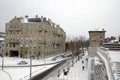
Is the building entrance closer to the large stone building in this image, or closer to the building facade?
the large stone building

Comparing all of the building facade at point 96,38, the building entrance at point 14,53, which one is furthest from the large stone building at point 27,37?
the building facade at point 96,38

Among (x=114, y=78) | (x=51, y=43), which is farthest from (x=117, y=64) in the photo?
(x=51, y=43)

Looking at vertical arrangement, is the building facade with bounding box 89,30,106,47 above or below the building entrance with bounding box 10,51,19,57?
above

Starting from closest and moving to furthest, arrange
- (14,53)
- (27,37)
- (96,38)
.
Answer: (96,38) → (27,37) → (14,53)

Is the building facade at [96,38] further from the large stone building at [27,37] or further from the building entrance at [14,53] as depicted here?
the building entrance at [14,53]

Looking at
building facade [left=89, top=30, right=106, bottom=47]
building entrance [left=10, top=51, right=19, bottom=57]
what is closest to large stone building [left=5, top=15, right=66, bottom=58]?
building entrance [left=10, top=51, right=19, bottom=57]

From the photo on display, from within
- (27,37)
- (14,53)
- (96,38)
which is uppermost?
(27,37)

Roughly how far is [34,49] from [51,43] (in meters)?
11.8

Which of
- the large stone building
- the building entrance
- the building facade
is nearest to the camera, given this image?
the building facade

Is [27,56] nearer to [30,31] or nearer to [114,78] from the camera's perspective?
[30,31]

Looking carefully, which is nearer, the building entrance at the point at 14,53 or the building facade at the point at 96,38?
the building facade at the point at 96,38

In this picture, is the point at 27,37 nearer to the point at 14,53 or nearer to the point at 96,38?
the point at 14,53

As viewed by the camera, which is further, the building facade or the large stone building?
the large stone building

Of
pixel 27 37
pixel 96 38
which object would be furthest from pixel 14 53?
pixel 96 38
